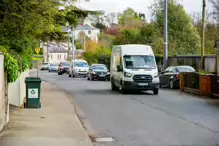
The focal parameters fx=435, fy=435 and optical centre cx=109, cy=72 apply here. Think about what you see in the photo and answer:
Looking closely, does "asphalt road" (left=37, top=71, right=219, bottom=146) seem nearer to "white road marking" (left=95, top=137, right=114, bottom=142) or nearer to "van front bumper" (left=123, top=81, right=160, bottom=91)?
"white road marking" (left=95, top=137, right=114, bottom=142)

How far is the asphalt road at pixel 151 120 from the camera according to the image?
33.1 feet

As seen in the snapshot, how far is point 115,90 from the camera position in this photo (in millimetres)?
25484

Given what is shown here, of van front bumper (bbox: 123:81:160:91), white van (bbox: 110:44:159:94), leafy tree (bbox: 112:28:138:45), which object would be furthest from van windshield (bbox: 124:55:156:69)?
leafy tree (bbox: 112:28:138:45)

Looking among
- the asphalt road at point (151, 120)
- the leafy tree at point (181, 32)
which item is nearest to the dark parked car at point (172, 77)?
the asphalt road at point (151, 120)

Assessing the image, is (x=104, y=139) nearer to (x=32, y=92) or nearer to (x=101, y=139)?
(x=101, y=139)

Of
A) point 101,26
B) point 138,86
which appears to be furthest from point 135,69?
point 101,26

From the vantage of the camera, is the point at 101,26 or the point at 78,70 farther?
the point at 101,26

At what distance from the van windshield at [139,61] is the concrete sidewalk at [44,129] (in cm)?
773

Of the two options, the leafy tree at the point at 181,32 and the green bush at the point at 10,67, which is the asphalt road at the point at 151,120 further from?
the leafy tree at the point at 181,32

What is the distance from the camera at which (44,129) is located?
1127cm

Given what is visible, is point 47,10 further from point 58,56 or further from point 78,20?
point 58,56

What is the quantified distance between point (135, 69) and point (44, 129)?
11995 millimetres

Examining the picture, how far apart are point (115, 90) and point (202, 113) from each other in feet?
36.4

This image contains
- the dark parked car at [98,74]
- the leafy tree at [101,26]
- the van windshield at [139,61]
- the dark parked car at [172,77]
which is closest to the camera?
the van windshield at [139,61]
